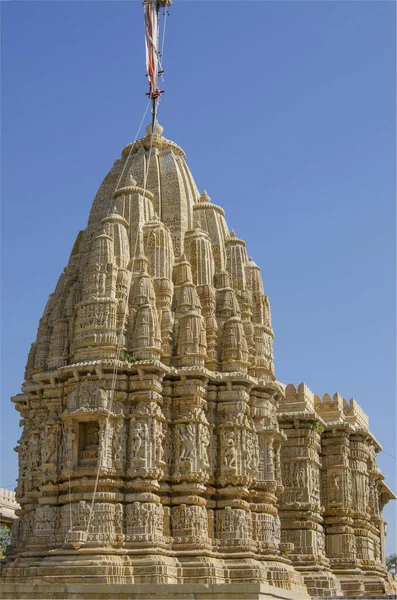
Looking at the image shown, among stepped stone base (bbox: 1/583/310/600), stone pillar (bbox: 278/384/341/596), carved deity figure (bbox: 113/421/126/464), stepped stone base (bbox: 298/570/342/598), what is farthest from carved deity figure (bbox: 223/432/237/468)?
stepped stone base (bbox: 298/570/342/598)

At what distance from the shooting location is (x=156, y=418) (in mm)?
26969

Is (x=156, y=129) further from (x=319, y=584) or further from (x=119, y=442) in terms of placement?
(x=319, y=584)

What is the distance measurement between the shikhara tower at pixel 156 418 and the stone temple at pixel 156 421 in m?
0.05

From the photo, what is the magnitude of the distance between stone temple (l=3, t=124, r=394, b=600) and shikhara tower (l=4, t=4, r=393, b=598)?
0.16 feet

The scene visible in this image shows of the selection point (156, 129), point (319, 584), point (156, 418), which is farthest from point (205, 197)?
point (319, 584)

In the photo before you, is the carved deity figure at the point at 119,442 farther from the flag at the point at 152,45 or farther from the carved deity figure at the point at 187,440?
the flag at the point at 152,45

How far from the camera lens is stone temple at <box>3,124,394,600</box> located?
2562 cm

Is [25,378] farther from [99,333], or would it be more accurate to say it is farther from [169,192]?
[169,192]

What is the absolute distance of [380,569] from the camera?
38125mm

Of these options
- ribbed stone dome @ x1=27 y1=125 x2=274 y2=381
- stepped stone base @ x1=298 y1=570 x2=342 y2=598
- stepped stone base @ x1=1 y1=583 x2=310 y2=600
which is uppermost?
ribbed stone dome @ x1=27 y1=125 x2=274 y2=381

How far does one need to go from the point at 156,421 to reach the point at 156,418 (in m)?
0.11

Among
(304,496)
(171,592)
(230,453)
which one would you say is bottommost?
(171,592)

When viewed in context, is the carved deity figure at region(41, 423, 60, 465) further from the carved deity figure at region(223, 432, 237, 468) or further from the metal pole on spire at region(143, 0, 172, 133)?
the metal pole on spire at region(143, 0, 172, 133)

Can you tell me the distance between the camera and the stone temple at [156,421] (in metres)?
25.6
